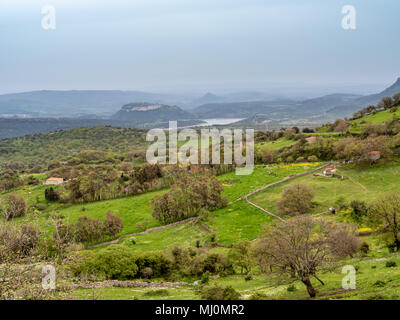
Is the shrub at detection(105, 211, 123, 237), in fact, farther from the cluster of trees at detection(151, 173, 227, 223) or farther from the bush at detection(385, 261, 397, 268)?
the bush at detection(385, 261, 397, 268)

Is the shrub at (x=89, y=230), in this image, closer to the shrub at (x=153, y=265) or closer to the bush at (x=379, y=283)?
the shrub at (x=153, y=265)

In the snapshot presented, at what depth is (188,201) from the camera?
70.4m

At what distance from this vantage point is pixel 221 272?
3756cm

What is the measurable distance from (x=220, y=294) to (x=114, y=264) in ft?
57.9

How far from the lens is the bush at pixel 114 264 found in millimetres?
35031

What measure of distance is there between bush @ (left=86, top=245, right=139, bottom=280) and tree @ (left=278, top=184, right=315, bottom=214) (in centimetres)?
3156

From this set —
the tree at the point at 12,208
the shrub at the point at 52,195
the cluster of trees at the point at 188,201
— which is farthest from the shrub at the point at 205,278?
the shrub at the point at 52,195

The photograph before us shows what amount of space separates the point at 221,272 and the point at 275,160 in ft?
225

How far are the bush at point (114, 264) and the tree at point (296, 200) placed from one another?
31564 millimetres

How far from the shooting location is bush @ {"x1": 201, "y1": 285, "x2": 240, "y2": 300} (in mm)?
21938

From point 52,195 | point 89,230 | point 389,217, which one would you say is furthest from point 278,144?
point 389,217

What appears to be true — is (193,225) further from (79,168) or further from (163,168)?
(79,168)

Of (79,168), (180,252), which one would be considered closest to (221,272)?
(180,252)

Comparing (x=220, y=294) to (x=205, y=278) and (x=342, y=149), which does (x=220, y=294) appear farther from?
(x=342, y=149)
